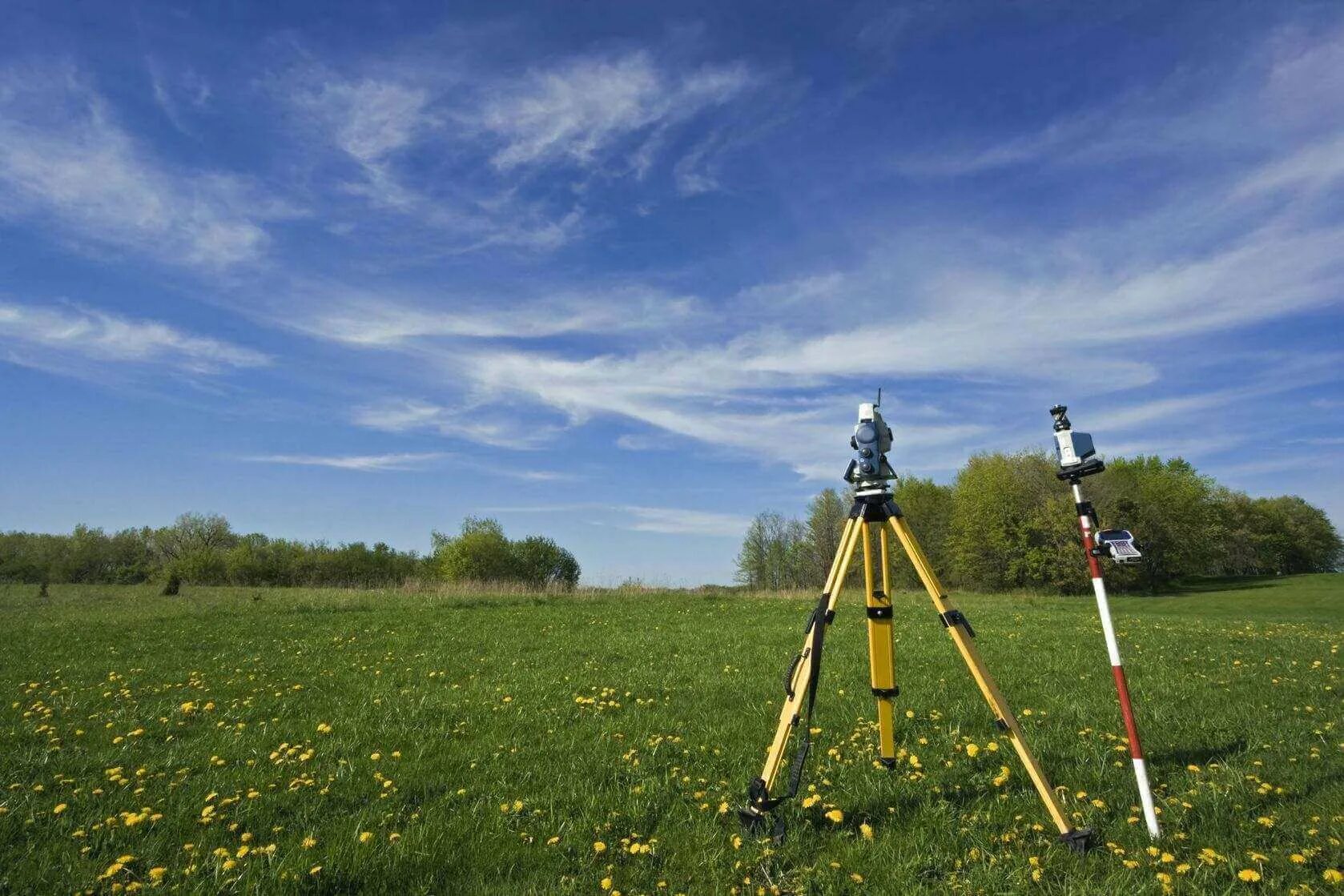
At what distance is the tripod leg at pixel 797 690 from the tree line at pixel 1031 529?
4683 cm

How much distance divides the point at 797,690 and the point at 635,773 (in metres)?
2.36

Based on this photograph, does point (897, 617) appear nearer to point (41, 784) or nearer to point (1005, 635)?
point (1005, 635)

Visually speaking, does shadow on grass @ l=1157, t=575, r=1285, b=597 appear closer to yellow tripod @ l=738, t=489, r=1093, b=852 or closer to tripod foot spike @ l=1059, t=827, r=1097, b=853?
tripod foot spike @ l=1059, t=827, r=1097, b=853

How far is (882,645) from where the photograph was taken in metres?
5.78

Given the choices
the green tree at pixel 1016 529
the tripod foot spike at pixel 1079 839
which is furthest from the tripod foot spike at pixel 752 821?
the green tree at pixel 1016 529

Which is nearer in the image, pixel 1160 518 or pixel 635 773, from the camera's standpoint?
pixel 635 773

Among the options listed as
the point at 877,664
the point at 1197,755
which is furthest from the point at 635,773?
the point at 1197,755

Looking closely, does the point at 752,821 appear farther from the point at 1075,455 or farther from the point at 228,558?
the point at 228,558

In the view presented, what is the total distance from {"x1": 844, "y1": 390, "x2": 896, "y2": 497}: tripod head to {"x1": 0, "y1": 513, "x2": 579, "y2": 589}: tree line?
7011cm

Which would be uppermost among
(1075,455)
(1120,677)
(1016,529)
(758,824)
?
(1016,529)

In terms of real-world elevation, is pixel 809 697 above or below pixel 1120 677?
below

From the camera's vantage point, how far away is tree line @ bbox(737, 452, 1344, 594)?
58375 mm

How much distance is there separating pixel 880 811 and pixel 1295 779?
4.15 meters

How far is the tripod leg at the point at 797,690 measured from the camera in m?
5.36
